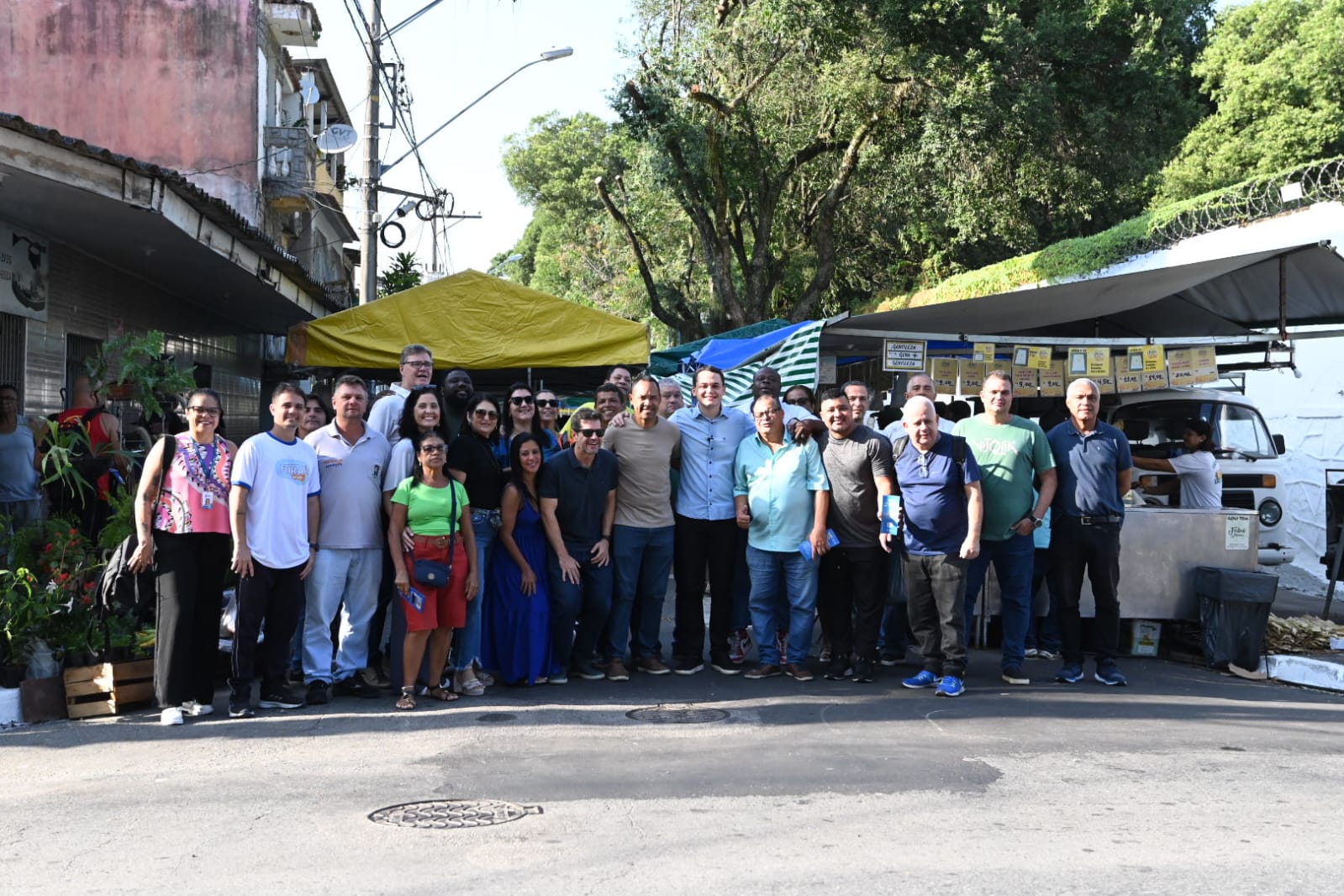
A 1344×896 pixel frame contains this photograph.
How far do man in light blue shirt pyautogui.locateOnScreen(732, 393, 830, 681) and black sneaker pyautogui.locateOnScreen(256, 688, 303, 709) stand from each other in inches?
119

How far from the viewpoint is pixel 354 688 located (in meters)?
7.86

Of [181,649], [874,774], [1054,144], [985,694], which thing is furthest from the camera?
[1054,144]

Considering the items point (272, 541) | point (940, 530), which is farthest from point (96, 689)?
point (940, 530)

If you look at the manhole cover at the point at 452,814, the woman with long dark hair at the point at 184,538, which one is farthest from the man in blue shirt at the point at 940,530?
the woman with long dark hair at the point at 184,538

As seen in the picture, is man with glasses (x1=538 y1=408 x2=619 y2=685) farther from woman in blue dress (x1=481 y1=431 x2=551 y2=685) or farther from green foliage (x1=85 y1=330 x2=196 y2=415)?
green foliage (x1=85 y1=330 x2=196 y2=415)

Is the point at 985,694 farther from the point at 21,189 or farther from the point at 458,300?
the point at 21,189

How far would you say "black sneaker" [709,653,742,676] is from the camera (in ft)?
28.2

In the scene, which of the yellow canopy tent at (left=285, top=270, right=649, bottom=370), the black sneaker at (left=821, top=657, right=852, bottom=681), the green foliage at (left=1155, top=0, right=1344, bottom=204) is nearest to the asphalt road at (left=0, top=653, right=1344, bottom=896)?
the black sneaker at (left=821, top=657, right=852, bottom=681)

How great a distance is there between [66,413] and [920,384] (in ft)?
21.7

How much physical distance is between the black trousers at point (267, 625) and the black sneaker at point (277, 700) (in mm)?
24

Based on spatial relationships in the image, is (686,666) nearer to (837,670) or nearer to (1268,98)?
(837,670)

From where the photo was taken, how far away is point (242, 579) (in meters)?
7.13

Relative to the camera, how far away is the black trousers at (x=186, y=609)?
23.2 ft

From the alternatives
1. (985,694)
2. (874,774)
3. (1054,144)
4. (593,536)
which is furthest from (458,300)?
(1054,144)
